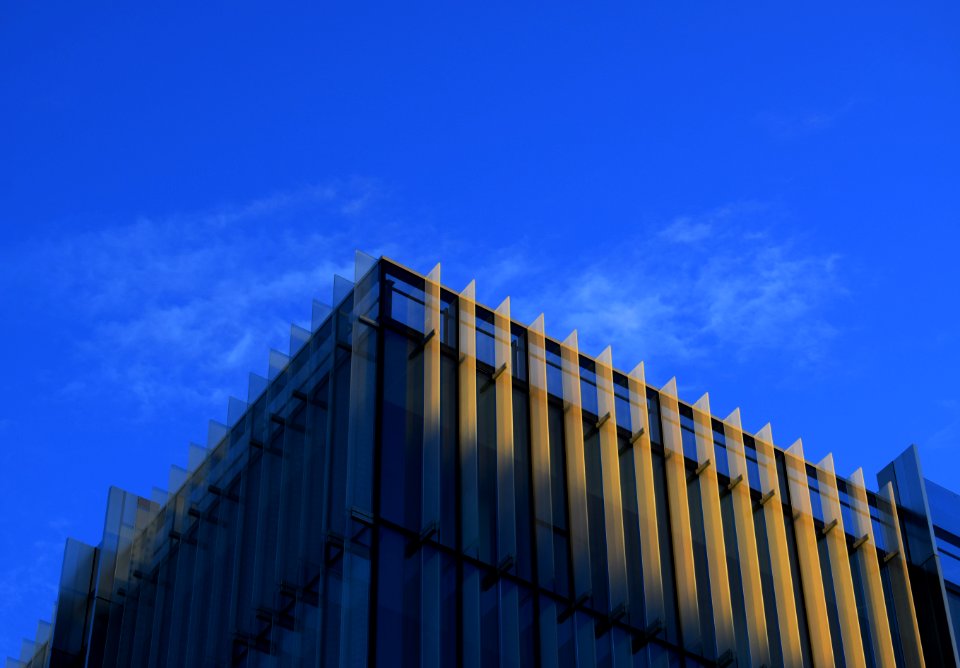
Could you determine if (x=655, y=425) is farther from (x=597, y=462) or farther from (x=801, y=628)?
(x=801, y=628)

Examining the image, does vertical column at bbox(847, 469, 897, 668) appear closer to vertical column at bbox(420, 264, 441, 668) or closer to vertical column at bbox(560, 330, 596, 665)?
vertical column at bbox(560, 330, 596, 665)

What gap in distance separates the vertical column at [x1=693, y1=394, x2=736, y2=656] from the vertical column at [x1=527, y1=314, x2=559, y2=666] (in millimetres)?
4373

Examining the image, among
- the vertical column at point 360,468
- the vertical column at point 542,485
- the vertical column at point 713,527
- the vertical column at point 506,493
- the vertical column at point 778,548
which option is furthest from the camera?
the vertical column at point 778,548

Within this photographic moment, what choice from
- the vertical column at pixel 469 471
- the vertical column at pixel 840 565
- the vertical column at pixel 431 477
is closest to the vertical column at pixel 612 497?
the vertical column at pixel 469 471

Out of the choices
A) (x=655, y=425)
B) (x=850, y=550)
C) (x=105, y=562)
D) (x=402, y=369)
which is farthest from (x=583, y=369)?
(x=105, y=562)

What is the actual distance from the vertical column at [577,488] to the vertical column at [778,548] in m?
4.56

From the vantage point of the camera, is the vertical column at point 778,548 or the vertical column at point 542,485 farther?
the vertical column at point 778,548

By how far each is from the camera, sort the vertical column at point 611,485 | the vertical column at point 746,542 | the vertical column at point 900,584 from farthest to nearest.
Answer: the vertical column at point 900,584 → the vertical column at point 746,542 → the vertical column at point 611,485

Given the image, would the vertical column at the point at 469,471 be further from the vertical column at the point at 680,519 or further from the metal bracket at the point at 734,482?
the metal bracket at the point at 734,482

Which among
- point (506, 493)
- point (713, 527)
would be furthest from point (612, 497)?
point (506, 493)

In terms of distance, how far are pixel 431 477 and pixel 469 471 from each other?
39.5 inches

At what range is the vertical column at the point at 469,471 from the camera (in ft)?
97.5

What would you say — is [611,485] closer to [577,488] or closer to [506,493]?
[577,488]

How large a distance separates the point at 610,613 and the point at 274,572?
6.34 m
